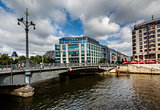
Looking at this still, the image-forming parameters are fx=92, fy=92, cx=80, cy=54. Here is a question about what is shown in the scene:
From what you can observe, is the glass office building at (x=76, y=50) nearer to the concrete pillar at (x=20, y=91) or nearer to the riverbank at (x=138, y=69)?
the riverbank at (x=138, y=69)

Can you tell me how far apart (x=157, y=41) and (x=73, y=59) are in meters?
68.6

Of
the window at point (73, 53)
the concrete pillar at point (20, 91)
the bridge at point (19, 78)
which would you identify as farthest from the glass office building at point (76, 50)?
the concrete pillar at point (20, 91)

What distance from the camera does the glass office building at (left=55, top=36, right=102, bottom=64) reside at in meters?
88.6

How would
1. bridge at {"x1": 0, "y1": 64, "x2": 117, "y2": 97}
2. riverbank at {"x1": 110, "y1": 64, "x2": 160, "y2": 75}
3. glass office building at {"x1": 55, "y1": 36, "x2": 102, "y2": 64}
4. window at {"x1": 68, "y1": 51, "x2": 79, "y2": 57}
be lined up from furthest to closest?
1. window at {"x1": 68, "y1": 51, "x2": 79, "y2": 57}
2. glass office building at {"x1": 55, "y1": 36, "x2": 102, "y2": 64}
3. riverbank at {"x1": 110, "y1": 64, "x2": 160, "y2": 75}
4. bridge at {"x1": 0, "y1": 64, "x2": 117, "y2": 97}

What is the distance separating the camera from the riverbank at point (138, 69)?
45850 millimetres

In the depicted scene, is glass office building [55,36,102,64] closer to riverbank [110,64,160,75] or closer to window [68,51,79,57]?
window [68,51,79,57]

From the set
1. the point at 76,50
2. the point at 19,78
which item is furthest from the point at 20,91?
the point at 76,50

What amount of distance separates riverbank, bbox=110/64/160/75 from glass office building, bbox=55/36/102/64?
36515 millimetres

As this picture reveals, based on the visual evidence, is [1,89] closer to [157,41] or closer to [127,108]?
[127,108]

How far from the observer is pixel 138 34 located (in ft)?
250

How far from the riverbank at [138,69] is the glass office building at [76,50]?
120ft

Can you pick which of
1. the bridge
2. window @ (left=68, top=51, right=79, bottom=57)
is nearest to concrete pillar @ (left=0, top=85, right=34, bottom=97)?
the bridge

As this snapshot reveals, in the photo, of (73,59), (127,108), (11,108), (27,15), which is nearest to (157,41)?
(73,59)

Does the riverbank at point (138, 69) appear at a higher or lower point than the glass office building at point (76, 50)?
lower
